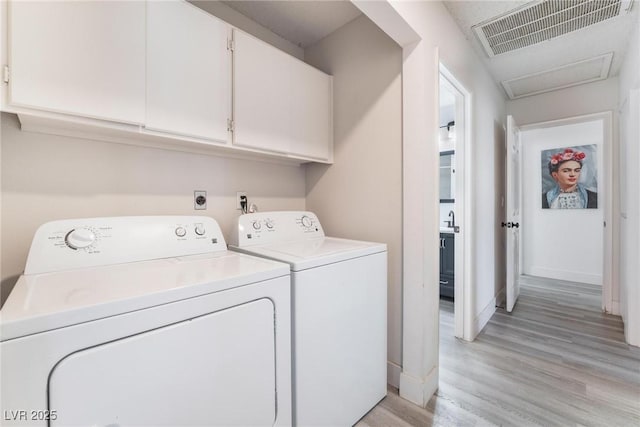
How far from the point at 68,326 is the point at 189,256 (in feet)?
2.28

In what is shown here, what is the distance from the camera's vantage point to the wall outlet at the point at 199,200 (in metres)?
1.68

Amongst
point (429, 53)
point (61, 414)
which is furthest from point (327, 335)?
point (429, 53)

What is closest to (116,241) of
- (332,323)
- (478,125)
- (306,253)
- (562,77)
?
(306,253)

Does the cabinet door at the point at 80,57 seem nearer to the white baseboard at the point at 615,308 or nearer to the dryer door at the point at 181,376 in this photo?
the dryer door at the point at 181,376

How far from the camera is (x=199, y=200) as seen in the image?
169 cm

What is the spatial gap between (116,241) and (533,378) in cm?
251

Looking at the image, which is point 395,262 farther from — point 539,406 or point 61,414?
point 61,414

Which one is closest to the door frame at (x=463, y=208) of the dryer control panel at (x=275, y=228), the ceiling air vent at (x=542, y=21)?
the ceiling air vent at (x=542, y=21)

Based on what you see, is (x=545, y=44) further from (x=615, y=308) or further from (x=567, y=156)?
(x=615, y=308)

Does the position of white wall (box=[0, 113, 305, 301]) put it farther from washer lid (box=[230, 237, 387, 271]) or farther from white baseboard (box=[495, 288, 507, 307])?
white baseboard (box=[495, 288, 507, 307])

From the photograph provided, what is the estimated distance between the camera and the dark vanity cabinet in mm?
3214

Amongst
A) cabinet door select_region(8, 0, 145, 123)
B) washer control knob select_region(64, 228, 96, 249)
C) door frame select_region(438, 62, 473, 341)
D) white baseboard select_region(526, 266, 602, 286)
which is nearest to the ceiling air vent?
door frame select_region(438, 62, 473, 341)

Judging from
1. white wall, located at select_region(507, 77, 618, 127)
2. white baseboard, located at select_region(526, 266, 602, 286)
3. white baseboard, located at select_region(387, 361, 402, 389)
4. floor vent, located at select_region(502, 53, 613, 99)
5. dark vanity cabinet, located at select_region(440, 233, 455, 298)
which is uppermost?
floor vent, located at select_region(502, 53, 613, 99)

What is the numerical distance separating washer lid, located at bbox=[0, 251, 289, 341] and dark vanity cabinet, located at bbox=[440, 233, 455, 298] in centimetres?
266
